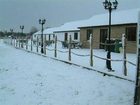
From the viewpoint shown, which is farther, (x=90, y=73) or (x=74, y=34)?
(x=74, y=34)

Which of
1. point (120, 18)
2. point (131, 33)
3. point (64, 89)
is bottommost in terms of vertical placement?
point (64, 89)

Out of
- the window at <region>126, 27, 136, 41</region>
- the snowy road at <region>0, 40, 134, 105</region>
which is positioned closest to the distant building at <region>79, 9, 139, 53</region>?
the window at <region>126, 27, 136, 41</region>

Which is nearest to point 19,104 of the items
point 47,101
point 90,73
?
point 47,101

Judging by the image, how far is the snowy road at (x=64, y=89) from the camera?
28.9 feet

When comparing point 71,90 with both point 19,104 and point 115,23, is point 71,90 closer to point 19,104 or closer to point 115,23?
point 19,104

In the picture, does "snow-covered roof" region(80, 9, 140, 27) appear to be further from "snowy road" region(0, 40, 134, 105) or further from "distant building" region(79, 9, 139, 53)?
"snowy road" region(0, 40, 134, 105)

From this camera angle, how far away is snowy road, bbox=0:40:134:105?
8812mm

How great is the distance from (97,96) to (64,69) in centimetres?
554

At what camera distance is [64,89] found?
33.3 feet

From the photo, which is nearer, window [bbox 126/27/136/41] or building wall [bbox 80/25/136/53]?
building wall [bbox 80/25/136/53]

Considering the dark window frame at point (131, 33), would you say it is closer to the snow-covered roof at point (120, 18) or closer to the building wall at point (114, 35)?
the building wall at point (114, 35)

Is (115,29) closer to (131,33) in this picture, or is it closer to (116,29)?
(116,29)

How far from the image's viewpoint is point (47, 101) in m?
8.87

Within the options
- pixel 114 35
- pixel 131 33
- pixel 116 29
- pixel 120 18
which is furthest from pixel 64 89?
Answer: pixel 120 18
